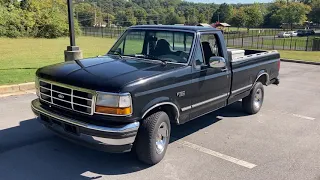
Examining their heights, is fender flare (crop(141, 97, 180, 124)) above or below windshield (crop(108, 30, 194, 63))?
below

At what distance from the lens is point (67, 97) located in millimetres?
4207

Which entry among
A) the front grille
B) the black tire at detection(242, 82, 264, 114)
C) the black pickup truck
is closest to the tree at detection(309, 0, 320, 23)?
the black tire at detection(242, 82, 264, 114)

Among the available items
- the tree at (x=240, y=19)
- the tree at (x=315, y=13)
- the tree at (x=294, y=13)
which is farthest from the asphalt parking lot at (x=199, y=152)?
the tree at (x=315, y=13)

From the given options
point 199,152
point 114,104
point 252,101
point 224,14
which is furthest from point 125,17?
point 114,104

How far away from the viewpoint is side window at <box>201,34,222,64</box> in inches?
212

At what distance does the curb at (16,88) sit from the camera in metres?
8.12

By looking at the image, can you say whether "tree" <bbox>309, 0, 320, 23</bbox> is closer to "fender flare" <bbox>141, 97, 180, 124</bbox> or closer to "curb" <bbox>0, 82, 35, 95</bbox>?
"curb" <bbox>0, 82, 35, 95</bbox>

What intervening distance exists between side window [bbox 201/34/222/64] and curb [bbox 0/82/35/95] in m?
5.39

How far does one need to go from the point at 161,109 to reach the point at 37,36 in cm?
3322

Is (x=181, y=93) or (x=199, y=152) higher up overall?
(x=181, y=93)

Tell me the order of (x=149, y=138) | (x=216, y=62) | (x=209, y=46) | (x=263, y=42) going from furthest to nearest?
(x=263, y=42) → (x=209, y=46) → (x=216, y=62) → (x=149, y=138)

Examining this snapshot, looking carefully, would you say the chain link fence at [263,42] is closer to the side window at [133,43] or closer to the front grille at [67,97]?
the side window at [133,43]

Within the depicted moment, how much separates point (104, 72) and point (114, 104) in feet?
1.93

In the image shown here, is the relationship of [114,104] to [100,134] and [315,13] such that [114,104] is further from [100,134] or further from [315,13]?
[315,13]
